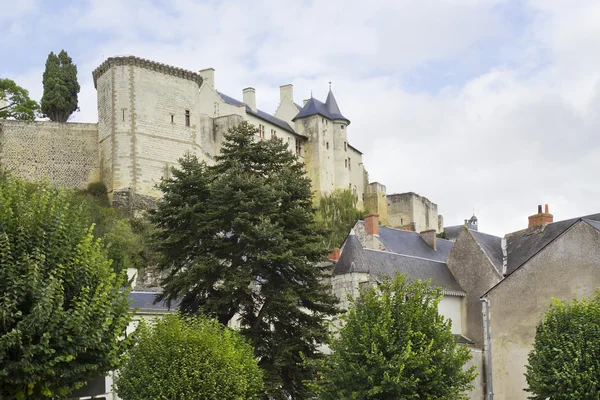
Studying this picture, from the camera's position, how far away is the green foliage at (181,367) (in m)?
19.1

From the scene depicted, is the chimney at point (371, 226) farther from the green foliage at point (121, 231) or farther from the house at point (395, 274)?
the green foliage at point (121, 231)

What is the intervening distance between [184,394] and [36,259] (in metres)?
4.84

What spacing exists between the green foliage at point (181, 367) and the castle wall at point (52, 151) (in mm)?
38033

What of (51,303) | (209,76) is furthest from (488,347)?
(209,76)

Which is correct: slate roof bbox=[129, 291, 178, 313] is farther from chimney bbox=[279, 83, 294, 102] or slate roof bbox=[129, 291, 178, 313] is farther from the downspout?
chimney bbox=[279, 83, 294, 102]

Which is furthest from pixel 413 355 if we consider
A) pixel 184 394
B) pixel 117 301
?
pixel 117 301

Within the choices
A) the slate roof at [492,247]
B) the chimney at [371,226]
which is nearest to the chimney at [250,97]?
the chimney at [371,226]

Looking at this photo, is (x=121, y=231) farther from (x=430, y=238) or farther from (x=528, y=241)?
(x=528, y=241)

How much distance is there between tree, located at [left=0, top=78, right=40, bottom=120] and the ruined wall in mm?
42153

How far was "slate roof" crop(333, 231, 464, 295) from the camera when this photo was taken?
3200 centimetres

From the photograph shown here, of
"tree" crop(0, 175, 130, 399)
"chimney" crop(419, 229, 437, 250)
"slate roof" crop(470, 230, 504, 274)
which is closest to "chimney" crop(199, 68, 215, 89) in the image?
"chimney" crop(419, 229, 437, 250)

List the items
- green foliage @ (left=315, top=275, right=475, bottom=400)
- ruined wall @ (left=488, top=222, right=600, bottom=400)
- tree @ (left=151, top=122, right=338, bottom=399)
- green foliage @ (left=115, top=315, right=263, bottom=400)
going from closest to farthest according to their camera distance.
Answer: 1. green foliage @ (left=115, top=315, right=263, bottom=400)
2. green foliage @ (left=315, top=275, right=475, bottom=400)
3. tree @ (left=151, top=122, right=338, bottom=399)
4. ruined wall @ (left=488, top=222, right=600, bottom=400)

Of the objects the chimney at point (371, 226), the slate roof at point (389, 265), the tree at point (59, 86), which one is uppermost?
the tree at point (59, 86)

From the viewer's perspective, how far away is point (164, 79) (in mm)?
59500
